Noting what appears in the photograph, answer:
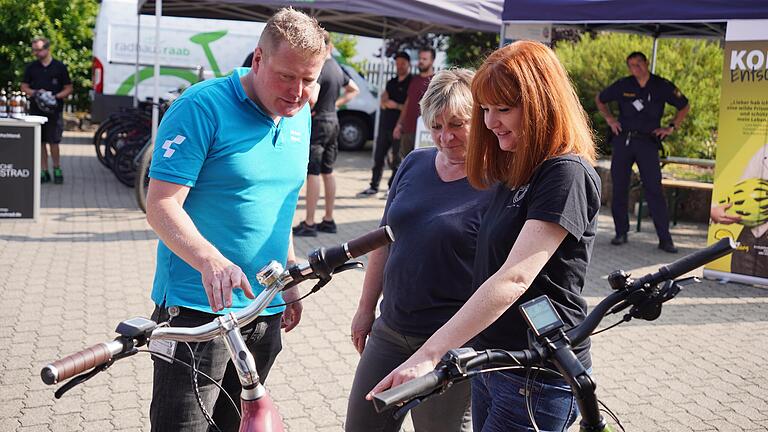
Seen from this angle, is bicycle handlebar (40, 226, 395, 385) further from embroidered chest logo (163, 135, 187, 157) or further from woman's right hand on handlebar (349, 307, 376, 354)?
woman's right hand on handlebar (349, 307, 376, 354)

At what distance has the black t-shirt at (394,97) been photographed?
1204 centimetres

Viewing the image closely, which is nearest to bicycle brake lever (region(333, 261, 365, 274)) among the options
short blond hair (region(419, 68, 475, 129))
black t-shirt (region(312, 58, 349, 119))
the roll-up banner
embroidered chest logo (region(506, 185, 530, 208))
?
embroidered chest logo (region(506, 185, 530, 208))

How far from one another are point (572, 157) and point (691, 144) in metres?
12.7

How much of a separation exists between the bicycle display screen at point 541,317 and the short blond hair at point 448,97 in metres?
1.27

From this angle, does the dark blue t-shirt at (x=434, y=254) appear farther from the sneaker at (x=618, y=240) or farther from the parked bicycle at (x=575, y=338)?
the sneaker at (x=618, y=240)

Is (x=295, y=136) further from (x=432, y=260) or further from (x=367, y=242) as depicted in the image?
(x=367, y=242)

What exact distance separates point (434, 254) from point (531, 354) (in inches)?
49.9

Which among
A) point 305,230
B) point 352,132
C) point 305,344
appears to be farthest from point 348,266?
point 352,132

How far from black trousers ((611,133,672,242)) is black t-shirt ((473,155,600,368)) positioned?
7.50m

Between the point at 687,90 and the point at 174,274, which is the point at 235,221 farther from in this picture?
the point at 687,90

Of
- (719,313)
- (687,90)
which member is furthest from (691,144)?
(719,313)

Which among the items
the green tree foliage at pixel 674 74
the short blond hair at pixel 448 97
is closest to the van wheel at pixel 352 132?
the green tree foliage at pixel 674 74

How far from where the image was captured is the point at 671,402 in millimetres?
5035

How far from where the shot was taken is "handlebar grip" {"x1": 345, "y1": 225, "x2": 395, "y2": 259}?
2039 millimetres
